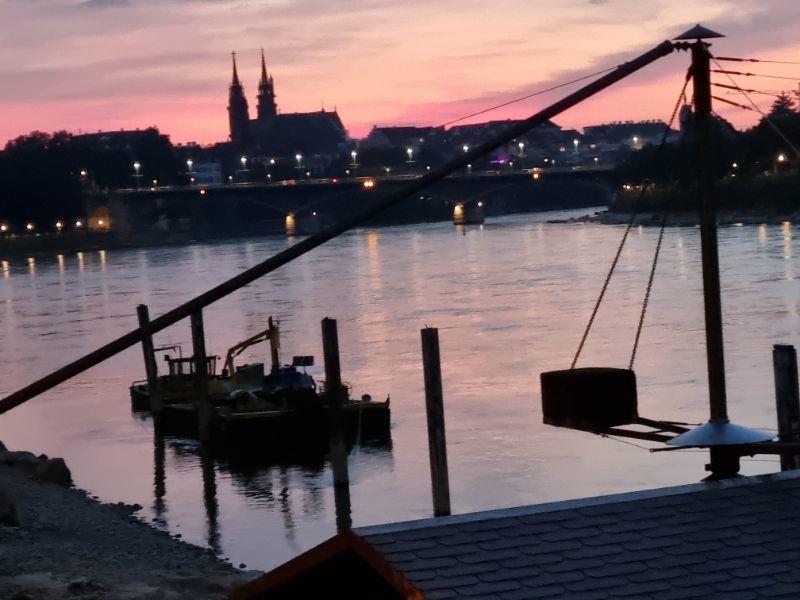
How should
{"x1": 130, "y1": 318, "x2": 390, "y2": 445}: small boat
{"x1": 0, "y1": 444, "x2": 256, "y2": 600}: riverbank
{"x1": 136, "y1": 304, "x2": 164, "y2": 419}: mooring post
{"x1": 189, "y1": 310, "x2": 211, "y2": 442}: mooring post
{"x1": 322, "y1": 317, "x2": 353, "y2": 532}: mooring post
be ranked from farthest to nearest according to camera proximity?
{"x1": 136, "y1": 304, "x2": 164, "y2": 419}: mooring post → {"x1": 189, "y1": 310, "x2": 211, "y2": 442}: mooring post → {"x1": 130, "y1": 318, "x2": 390, "y2": 445}: small boat → {"x1": 322, "y1": 317, "x2": 353, "y2": 532}: mooring post → {"x1": 0, "y1": 444, "x2": 256, "y2": 600}: riverbank

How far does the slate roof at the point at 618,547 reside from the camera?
572 cm

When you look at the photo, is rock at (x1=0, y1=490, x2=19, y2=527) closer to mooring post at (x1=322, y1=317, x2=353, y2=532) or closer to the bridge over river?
mooring post at (x1=322, y1=317, x2=353, y2=532)

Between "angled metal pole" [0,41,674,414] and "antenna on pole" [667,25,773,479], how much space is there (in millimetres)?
1006

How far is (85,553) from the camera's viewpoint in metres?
18.6

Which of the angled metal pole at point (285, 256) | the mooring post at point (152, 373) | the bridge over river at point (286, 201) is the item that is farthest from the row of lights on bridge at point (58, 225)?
the angled metal pole at point (285, 256)

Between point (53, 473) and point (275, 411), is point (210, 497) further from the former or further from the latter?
point (275, 411)

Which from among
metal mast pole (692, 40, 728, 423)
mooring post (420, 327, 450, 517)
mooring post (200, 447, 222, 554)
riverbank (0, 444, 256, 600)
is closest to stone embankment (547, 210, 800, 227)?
mooring post (200, 447, 222, 554)

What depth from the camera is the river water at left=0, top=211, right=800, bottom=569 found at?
2358cm

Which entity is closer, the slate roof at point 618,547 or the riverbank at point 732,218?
the slate roof at point 618,547

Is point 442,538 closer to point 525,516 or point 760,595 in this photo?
point 525,516

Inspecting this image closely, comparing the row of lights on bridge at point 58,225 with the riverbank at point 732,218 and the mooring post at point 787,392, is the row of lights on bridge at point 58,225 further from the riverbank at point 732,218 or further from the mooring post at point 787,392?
the mooring post at point 787,392

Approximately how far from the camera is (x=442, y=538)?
6.09 m

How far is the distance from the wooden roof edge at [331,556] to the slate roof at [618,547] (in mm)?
41

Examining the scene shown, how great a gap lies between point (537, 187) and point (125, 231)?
66.7 metres
